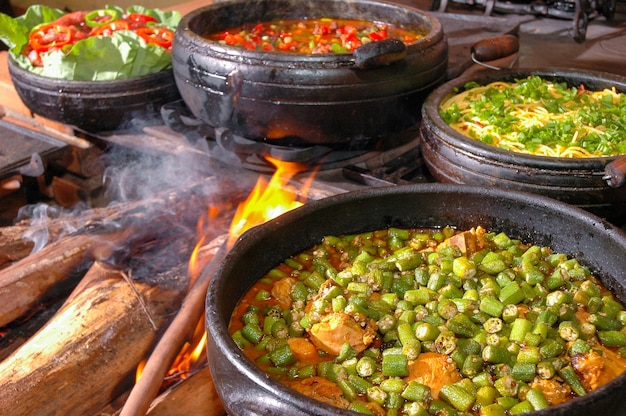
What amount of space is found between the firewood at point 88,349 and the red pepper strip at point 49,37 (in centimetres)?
223

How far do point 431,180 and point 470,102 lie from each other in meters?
0.47

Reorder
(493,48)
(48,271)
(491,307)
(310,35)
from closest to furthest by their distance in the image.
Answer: (491,307), (48,271), (493,48), (310,35)

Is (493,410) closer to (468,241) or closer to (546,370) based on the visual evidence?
(546,370)

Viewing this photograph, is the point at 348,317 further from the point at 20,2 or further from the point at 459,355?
the point at 20,2

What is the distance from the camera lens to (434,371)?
1.97 metres

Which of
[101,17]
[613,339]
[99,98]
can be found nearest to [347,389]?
[613,339]

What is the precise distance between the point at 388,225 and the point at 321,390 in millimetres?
921

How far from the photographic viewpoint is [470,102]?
3.71 m

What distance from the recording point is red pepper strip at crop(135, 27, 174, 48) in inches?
196

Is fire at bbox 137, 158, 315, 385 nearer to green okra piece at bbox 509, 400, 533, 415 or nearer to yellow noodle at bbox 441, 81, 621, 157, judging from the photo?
yellow noodle at bbox 441, 81, 621, 157

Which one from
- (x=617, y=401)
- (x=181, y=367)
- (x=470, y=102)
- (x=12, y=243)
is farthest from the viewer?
(x=12, y=243)

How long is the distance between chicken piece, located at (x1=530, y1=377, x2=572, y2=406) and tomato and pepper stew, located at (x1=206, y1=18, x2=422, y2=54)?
2580 millimetres

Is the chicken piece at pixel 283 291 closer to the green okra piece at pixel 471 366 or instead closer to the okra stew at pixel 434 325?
the okra stew at pixel 434 325

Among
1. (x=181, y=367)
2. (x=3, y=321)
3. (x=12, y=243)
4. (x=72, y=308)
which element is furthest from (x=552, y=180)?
(x=12, y=243)
